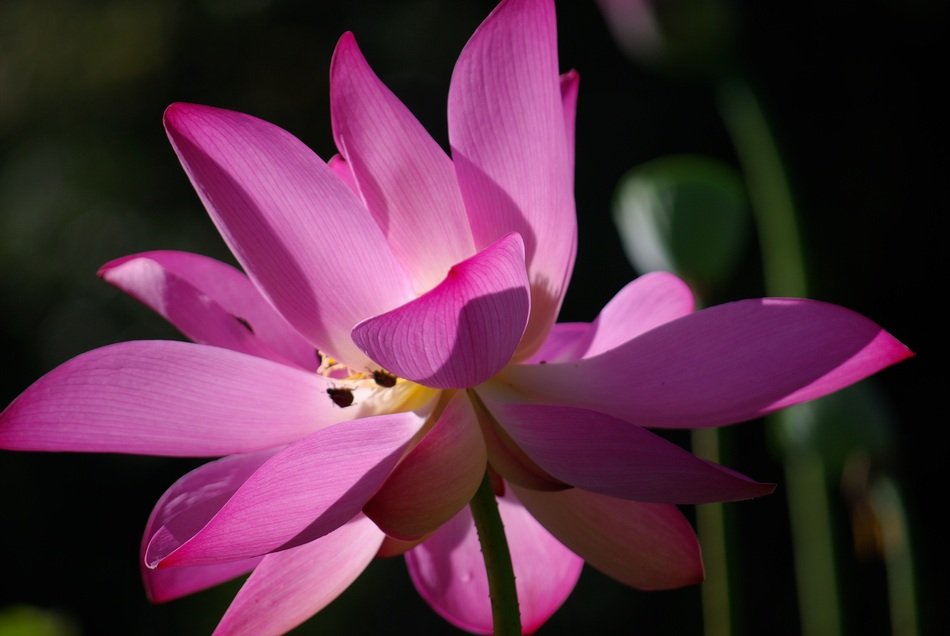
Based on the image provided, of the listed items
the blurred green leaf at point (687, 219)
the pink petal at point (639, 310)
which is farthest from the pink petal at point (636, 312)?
the blurred green leaf at point (687, 219)

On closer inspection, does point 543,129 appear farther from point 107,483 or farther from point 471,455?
point 107,483

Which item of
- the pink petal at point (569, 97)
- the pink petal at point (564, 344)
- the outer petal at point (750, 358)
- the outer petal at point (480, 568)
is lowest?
the outer petal at point (480, 568)

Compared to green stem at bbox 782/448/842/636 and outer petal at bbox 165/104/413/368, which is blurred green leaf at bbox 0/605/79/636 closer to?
outer petal at bbox 165/104/413/368

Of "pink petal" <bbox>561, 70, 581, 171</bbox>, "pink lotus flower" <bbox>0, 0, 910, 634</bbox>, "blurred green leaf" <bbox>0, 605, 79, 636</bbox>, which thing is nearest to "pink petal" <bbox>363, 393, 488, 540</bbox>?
"pink lotus flower" <bbox>0, 0, 910, 634</bbox>

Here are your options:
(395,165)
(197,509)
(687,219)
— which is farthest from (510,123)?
(687,219)

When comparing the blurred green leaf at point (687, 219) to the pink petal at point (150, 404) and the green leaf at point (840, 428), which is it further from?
the pink petal at point (150, 404)

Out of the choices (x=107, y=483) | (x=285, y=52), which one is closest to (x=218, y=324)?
(x=107, y=483)
